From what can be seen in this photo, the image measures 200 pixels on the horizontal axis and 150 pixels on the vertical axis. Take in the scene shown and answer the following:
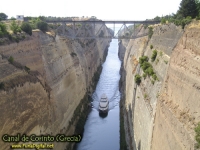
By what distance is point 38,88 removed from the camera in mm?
18406

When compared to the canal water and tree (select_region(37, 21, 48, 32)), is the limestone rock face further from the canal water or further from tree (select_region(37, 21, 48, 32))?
the canal water

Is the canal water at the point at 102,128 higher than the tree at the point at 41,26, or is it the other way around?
the tree at the point at 41,26

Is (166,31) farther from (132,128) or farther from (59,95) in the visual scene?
(59,95)

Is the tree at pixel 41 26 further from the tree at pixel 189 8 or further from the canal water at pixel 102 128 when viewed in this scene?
the tree at pixel 189 8

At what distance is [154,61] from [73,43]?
15037 millimetres

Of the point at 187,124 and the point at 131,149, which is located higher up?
the point at 187,124

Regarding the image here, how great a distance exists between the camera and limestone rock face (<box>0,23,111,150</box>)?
14742mm

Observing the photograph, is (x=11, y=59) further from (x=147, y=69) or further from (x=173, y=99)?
(x=147, y=69)

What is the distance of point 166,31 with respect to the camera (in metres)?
21.4

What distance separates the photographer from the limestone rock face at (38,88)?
1474 centimetres

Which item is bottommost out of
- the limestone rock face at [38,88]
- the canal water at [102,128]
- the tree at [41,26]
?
the canal water at [102,128]

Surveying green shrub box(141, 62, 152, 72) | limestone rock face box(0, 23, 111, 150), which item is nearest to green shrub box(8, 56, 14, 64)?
limestone rock face box(0, 23, 111, 150)

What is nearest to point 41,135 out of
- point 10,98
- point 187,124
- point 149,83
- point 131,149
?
point 10,98

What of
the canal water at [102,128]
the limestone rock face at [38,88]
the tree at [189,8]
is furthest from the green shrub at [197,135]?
the canal water at [102,128]
